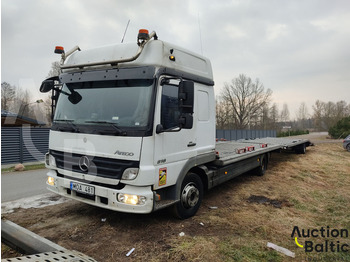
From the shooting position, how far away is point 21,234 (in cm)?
326

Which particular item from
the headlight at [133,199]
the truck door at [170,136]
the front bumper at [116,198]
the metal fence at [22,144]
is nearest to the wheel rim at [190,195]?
the truck door at [170,136]

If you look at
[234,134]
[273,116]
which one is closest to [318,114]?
[273,116]

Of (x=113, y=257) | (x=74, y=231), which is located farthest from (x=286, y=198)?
(x=74, y=231)

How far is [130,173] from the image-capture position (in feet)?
11.6

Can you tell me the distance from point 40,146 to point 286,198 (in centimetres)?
1276

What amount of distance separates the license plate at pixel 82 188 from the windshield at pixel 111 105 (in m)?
0.98

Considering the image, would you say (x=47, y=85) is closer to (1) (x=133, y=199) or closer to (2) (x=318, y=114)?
(1) (x=133, y=199)

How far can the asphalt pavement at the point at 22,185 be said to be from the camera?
612 centimetres

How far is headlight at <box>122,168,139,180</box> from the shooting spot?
11.5 feet

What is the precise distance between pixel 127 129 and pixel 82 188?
1.26 m

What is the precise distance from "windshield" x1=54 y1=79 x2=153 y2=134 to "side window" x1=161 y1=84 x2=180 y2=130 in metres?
0.31

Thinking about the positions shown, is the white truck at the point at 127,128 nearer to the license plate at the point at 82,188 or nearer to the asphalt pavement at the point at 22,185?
the license plate at the point at 82,188

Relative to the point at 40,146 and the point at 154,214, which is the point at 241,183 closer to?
the point at 154,214

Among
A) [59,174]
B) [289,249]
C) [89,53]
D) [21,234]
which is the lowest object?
[289,249]
